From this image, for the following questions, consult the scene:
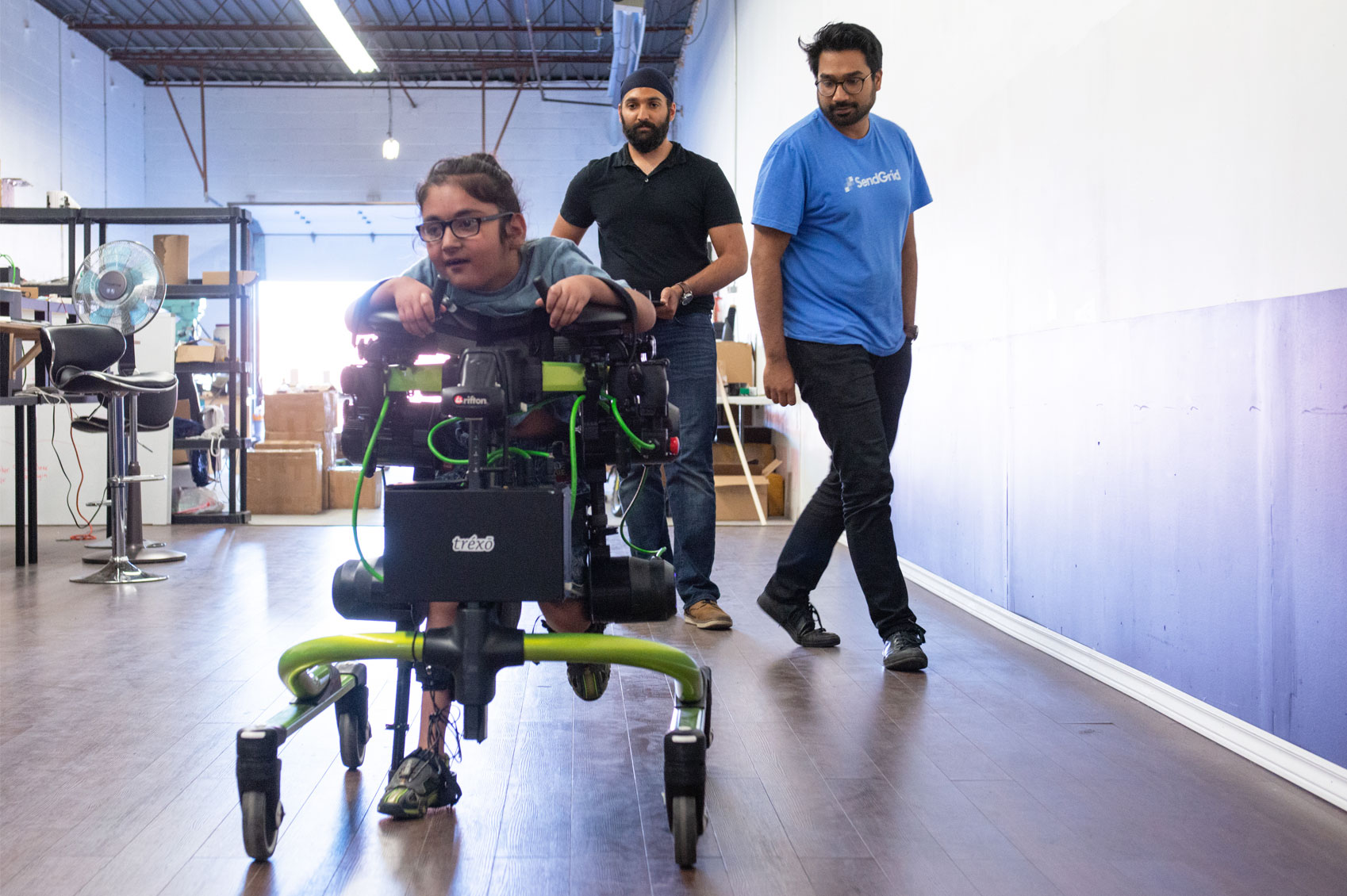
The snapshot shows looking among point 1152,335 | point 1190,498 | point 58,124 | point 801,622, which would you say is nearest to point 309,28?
point 58,124

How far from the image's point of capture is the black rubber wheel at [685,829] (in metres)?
1.42

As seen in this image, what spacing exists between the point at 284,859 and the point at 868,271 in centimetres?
181

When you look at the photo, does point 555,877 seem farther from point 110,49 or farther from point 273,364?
point 273,364

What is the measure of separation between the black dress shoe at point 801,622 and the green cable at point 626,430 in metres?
1.45

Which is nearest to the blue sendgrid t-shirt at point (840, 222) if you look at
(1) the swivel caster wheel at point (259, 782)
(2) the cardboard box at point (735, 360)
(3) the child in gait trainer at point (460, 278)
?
(3) the child in gait trainer at point (460, 278)

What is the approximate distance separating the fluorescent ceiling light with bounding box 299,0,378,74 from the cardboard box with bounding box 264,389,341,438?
3.00m

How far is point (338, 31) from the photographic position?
9156mm

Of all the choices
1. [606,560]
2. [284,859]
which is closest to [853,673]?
[606,560]

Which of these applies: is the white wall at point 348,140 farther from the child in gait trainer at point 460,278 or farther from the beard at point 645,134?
the child in gait trainer at point 460,278

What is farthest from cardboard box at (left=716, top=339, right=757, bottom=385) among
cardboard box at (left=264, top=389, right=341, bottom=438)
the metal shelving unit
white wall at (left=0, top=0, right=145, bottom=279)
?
white wall at (left=0, top=0, right=145, bottom=279)

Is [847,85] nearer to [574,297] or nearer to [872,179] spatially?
[872,179]

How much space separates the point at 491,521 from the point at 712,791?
66 cm

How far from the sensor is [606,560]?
1.64 metres

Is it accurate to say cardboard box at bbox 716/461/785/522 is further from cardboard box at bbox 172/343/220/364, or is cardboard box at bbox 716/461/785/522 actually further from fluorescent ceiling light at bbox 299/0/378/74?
cardboard box at bbox 172/343/220/364
